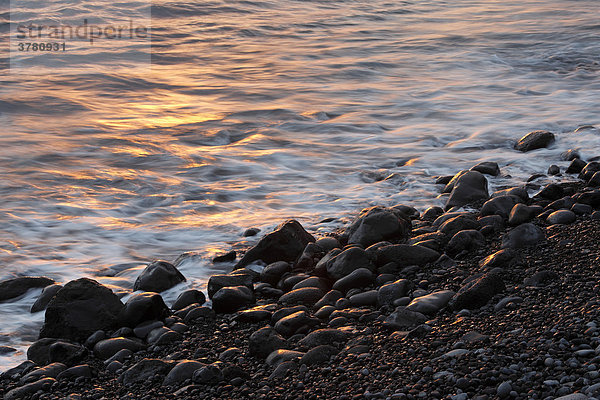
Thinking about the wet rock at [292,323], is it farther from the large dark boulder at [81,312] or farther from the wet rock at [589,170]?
the wet rock at [589,170]

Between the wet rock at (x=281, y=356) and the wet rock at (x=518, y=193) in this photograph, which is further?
the wet rock at (x=518, y=193)

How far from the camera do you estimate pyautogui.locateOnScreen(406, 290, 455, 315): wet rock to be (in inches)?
130

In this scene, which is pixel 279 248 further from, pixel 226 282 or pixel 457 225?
pixel 457 225

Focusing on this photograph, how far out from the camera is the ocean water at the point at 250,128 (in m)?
5.32

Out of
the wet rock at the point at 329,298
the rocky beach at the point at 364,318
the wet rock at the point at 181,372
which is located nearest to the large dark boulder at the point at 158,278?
the rocky beach at the point at 364,318

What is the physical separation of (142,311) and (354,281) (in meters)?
1.17

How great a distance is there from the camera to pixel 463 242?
4062 mm

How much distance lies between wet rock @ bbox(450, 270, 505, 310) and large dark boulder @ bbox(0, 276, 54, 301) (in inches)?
104

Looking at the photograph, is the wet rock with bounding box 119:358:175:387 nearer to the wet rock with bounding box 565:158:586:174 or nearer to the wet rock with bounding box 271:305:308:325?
the wet rock with bounding box 271:305:308:325

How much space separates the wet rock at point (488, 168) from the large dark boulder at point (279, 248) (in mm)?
2068

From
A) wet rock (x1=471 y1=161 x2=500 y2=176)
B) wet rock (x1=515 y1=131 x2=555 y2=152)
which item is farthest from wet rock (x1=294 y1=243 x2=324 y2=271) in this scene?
wet rock (x1=515 y1=131 x2=555 y2=152)

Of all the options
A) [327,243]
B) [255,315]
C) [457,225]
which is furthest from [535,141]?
[255,315]

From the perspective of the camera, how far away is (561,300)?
3037 mm

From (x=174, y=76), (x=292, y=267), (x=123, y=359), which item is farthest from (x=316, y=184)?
(x=174, y=76)
